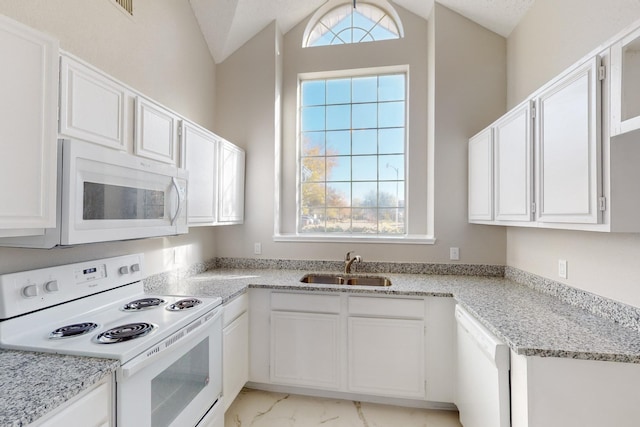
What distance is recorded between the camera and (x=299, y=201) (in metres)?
3.23

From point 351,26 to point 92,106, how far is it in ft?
8.57

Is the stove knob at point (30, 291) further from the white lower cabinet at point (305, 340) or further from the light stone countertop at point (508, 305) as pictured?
the white lower cabinet at point (305, 340)

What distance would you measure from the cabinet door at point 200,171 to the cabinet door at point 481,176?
2.10 metres

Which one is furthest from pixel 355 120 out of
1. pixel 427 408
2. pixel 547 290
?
pixel 427 408

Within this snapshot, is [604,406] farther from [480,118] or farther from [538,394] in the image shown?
[480,118]

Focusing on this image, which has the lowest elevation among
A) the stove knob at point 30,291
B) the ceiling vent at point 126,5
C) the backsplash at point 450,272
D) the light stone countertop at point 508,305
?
the light stone countertop at point 508,305

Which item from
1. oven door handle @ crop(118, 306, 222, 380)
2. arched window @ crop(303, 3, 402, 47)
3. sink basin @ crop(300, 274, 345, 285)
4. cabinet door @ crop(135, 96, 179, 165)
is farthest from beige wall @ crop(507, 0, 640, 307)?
cabinet door @ crop(135, 96, 179, 165)

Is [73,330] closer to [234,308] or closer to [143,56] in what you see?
[234,308]

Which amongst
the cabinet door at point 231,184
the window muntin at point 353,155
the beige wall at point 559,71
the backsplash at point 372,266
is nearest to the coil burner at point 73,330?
the cabinet door at point 231,184

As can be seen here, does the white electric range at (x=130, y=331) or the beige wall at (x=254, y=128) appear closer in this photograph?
the white electric range at (x=130, y=331)

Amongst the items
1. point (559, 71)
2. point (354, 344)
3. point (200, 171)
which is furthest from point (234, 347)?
point (559, 71)

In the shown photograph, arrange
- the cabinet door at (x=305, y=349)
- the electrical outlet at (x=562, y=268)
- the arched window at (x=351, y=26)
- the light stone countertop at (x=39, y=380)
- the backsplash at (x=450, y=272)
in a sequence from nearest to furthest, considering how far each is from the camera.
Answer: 1. the light stone countertop at (x=39, y=380)
2. the backsplash at (x=450, y=272)
3. the electrical outlet at (x=562, y=268)
4. the cabinet door at (x=305, y=349)
5. the arched window at (x=351, y=26)

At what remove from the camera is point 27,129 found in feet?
3.57

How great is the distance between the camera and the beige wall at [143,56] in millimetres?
1482
